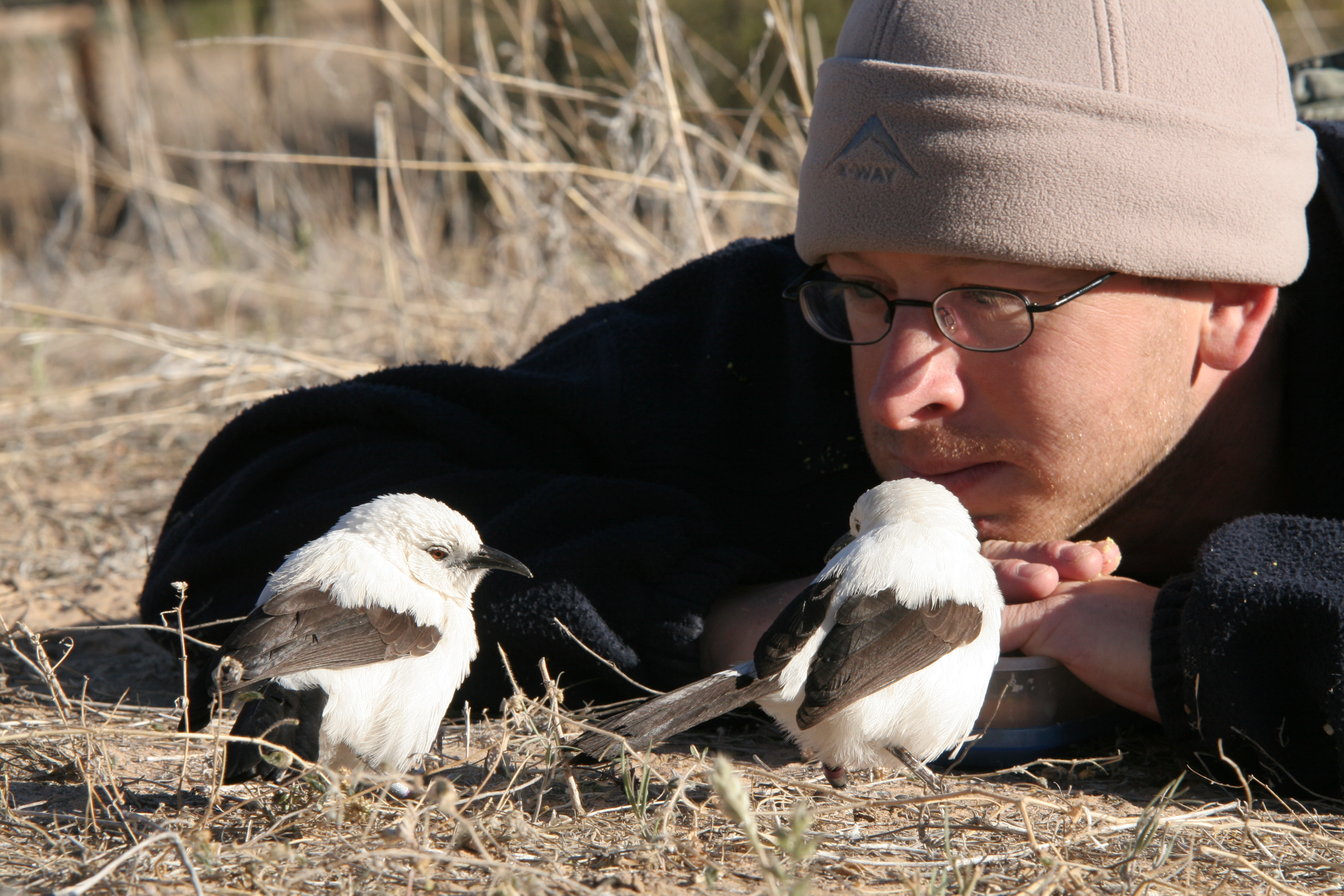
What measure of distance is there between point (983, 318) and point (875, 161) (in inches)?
17.9

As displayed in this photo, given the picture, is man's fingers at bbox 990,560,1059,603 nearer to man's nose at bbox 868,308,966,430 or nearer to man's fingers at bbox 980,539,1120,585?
man's fingers at bbox 980,539,1120,585

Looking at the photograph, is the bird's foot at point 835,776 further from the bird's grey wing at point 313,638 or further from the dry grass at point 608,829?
the bird's grey wing at point 313,638

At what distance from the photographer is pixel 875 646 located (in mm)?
2326

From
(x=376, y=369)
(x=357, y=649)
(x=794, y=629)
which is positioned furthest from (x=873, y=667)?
(x=376, y=369)

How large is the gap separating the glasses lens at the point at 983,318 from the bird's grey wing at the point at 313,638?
138cm

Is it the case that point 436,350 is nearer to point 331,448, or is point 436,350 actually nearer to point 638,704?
point 331,448

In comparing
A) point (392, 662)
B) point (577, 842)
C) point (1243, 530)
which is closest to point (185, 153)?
point (392, 662)

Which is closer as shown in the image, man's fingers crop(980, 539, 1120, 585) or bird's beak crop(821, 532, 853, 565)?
man's fingers crop(980, 539, 1120, 585)

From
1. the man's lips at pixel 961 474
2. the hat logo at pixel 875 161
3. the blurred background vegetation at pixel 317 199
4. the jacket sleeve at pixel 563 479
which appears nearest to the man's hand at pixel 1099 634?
the man's lips at pixel 961 474

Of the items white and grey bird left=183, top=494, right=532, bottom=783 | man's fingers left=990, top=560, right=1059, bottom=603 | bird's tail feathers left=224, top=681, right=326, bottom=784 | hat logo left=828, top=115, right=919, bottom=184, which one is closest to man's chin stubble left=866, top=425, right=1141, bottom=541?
man's fingers left=990, top=560, right=1059, bottom=603

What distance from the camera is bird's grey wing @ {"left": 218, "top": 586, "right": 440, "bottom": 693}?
229 centimetres

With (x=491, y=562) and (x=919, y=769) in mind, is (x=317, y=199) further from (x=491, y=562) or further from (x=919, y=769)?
(x=919, y=769)

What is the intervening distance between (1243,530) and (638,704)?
1431 mm

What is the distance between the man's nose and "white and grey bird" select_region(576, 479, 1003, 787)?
333 millimetres
